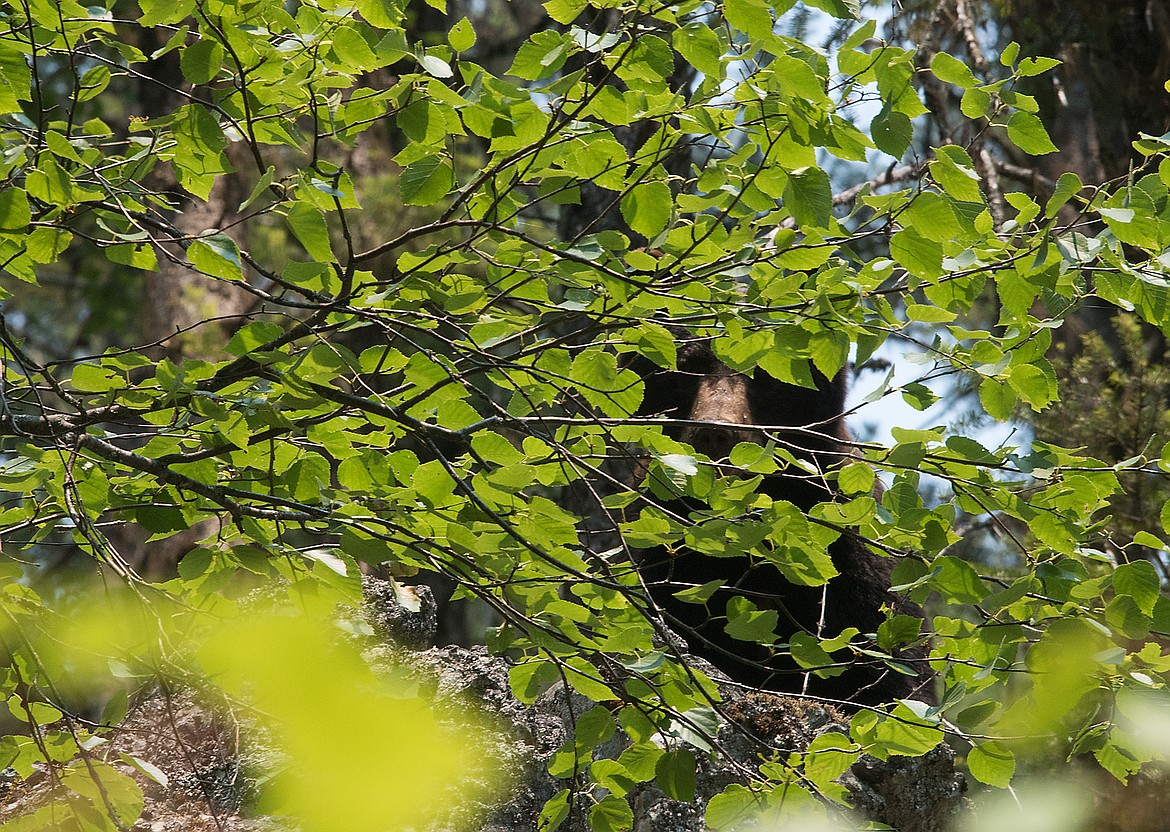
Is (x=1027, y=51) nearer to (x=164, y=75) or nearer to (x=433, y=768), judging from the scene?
(x=164, y=75)

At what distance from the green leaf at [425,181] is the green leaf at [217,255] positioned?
34cm

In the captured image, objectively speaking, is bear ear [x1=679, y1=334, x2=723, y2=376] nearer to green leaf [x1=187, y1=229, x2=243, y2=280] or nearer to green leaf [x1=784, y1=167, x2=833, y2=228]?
green leaf [x1=784, y1=167, x2=833, y2=228]

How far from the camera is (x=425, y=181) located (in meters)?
1.96

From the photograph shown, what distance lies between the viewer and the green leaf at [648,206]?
1.92m

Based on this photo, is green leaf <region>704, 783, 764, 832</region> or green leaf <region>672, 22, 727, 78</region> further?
green leaf <region>704, 783, 764, 832</region>

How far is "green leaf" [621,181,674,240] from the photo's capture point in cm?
192

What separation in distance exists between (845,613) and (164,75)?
574cm

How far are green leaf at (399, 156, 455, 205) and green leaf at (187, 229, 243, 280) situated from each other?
34 cm

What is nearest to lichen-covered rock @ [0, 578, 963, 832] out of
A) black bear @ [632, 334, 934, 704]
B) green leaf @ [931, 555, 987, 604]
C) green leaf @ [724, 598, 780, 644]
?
black bear @ [632, 334, 934, 704]

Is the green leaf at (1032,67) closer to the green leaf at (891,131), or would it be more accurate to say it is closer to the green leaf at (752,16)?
the green leaf at (891,131)

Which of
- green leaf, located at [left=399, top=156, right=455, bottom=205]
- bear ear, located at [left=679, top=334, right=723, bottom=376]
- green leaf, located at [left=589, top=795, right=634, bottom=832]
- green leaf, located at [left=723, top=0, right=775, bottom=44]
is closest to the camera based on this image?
green leaf, located at [left=723, top=0, right=775, bottom=44]

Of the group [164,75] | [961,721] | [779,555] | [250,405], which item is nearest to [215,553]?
[250,405]

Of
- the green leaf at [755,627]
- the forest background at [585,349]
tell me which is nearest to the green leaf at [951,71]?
the forest background at [585,349]

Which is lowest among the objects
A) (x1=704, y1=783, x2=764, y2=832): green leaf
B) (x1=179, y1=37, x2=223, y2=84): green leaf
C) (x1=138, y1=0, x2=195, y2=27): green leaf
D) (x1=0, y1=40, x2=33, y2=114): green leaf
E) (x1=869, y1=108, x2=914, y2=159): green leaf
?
(x1=704, y1=783, x2=764, y2=832): green leaf
